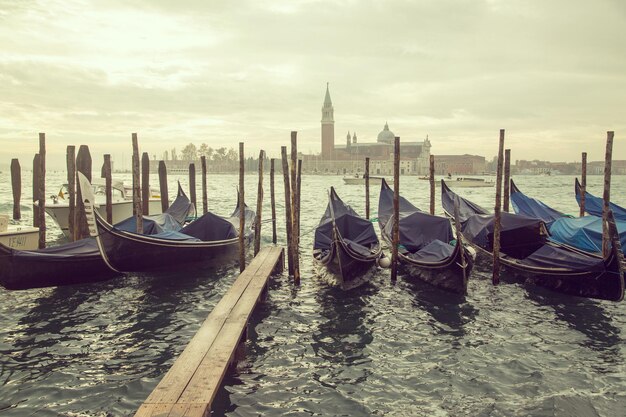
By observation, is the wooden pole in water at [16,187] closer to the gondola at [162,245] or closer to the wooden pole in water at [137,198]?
the wooden pole in water at [137,198]

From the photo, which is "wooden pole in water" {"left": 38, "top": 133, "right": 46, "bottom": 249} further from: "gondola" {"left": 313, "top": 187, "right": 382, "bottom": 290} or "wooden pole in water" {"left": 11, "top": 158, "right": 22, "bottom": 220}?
"wooden pole in water" {"left": 11, "top": 158, "right": 22, "bottom": 220}

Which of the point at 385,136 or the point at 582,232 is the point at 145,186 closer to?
the point at 582,232

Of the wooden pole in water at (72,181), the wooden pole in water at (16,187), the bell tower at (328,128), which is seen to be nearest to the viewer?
the wooden pole in water at (72,181)

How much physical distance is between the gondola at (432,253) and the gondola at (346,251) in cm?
69

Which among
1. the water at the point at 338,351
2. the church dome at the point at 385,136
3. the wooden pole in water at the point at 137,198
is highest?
the church dome at the point at 385,136

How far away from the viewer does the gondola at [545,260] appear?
7.18 m

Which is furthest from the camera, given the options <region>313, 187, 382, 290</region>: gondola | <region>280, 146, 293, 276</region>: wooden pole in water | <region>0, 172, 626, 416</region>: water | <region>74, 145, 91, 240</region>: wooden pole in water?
<region>74, 145, 91, 240</region>: wooden pole in water

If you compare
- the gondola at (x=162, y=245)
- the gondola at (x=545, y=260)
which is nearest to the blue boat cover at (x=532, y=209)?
the gondola at (x=545, y=260)

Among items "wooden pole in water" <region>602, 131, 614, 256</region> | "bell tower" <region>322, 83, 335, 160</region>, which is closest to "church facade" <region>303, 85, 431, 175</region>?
"bell tower" <region>322, 83, 335, 160</region>

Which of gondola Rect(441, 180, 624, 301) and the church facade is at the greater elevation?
the church facade

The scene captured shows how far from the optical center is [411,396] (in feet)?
15.7

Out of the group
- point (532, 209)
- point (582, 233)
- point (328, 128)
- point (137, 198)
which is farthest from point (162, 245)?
point (328, 128)

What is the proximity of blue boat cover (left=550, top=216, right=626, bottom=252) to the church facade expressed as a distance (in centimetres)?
10804

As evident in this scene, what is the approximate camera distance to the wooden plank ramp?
354cm
